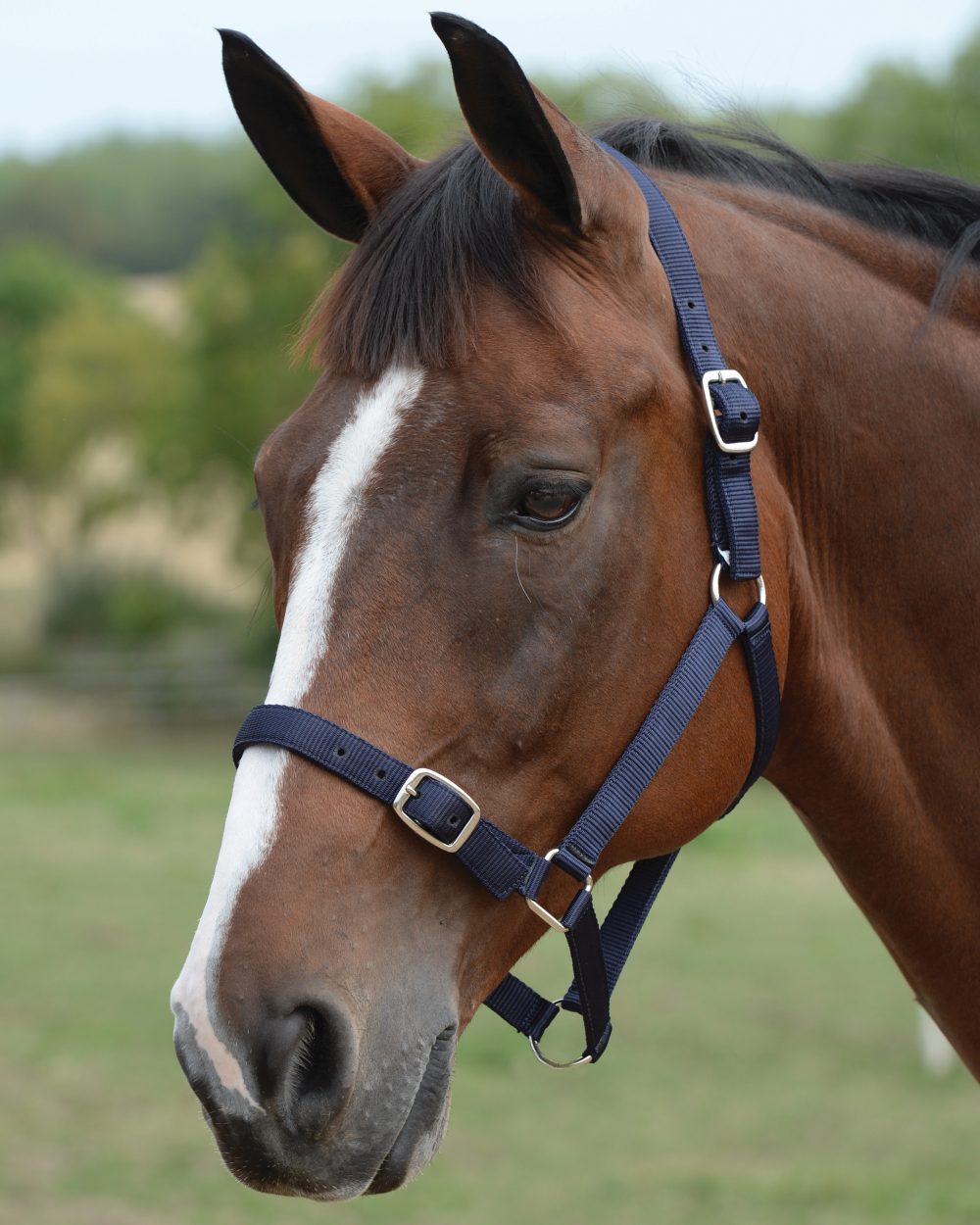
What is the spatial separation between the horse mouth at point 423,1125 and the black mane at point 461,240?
3.42ft

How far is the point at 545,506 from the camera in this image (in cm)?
197

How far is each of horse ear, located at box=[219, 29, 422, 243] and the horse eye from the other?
70 cm

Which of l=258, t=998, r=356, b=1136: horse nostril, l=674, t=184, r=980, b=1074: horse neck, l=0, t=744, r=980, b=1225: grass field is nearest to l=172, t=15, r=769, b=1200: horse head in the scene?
l=258, t=998, r=356, b=1136: horse nostril

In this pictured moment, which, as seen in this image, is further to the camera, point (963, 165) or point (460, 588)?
point (963, 165)

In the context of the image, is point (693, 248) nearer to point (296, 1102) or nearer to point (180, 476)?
point (296, 1102)

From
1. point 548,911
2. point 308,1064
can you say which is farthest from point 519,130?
point 308,1064

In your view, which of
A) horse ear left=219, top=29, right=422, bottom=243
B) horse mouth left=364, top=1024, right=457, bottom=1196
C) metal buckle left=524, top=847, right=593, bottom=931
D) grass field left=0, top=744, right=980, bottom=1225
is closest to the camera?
horse mouth left=364, top=1024, right=457, bottom=1196

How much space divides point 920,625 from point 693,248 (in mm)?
789

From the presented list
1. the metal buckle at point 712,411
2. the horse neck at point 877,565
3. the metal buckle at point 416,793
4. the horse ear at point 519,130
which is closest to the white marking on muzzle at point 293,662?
the metal buckle at point 416,793

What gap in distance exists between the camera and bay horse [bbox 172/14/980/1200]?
6.08 feet

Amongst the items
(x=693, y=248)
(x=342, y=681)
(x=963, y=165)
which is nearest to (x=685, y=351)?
(x=693, y=248)

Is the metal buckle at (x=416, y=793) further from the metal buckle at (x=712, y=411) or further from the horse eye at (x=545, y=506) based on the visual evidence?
the metal buckle at (x=712, y=411)

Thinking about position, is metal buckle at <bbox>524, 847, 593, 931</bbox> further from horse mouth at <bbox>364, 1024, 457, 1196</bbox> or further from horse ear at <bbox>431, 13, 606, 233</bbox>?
horse ear at <bbox>431, 13, 606, 233</bbox>

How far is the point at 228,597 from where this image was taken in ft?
120
